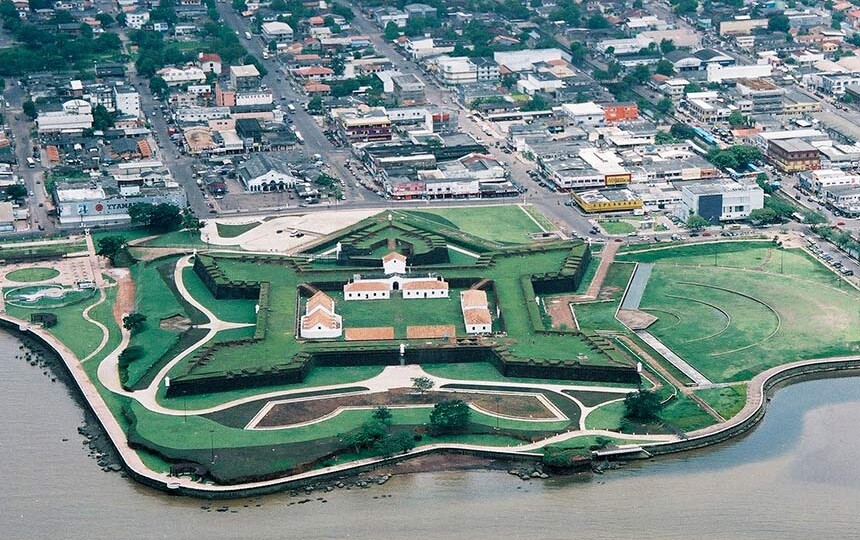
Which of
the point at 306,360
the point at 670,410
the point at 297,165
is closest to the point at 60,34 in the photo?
the point at 297,165

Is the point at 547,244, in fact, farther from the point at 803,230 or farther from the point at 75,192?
the point at 75,192

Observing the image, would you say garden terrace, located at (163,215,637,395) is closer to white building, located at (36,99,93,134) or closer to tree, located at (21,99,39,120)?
white building, located at (36,99,93,134)

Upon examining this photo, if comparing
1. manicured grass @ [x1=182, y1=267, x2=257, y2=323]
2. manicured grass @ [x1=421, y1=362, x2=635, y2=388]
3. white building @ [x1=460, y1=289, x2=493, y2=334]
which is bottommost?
manicured grass @ [x1=421, y1=362, x2=635, y2=388]

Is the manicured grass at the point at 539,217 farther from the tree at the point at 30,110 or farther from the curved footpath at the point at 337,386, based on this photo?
the tree at the point at 30,110

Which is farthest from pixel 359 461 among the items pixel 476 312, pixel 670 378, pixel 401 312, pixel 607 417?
pixel 670 378

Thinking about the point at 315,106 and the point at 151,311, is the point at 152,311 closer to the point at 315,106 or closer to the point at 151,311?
the point at 151,311

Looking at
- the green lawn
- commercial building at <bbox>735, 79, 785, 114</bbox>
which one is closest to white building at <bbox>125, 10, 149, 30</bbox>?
commercial building at <bbox>735, 79, 785, 114</bbox>
